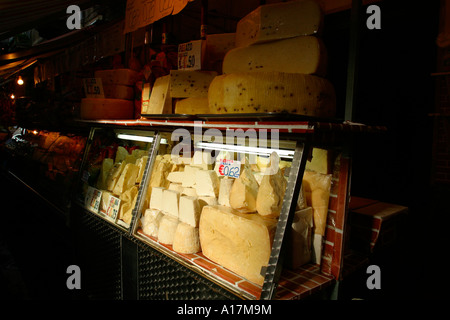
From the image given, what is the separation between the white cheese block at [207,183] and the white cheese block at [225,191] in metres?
0.14

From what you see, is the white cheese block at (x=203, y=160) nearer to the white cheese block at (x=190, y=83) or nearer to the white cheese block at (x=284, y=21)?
the white cheese block at (x=190, y=83)

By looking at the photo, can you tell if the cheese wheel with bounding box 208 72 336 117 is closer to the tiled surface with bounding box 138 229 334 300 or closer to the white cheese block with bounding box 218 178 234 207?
the white cheese block with bounding box 218 178 234 207

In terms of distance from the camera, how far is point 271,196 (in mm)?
1899

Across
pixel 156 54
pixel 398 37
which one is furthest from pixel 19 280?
pixel 398 37

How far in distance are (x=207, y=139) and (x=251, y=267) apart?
133cm

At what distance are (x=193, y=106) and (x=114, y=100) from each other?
5.82 ft

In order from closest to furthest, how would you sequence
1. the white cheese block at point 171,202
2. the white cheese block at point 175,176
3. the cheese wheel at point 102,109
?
the white cheese block at point 171,202 < the white cheese block at point 175,176 < the cheese wheel at point 102,109

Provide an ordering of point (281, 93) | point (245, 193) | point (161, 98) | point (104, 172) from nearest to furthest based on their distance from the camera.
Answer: point (281, 93), point (245, 193), point (161, 98), point (104, 172)

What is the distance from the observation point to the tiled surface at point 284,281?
1.68m

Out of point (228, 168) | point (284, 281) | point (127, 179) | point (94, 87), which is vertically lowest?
point (284, 281)

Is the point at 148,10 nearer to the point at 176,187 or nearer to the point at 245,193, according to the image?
the point at 176,187

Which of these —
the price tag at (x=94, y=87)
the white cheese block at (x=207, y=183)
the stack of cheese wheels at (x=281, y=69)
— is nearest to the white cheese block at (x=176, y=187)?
the white cheese block at (x=207, y=183)

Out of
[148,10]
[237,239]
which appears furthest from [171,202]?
[148,10]

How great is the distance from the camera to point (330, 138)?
68.2 inches
